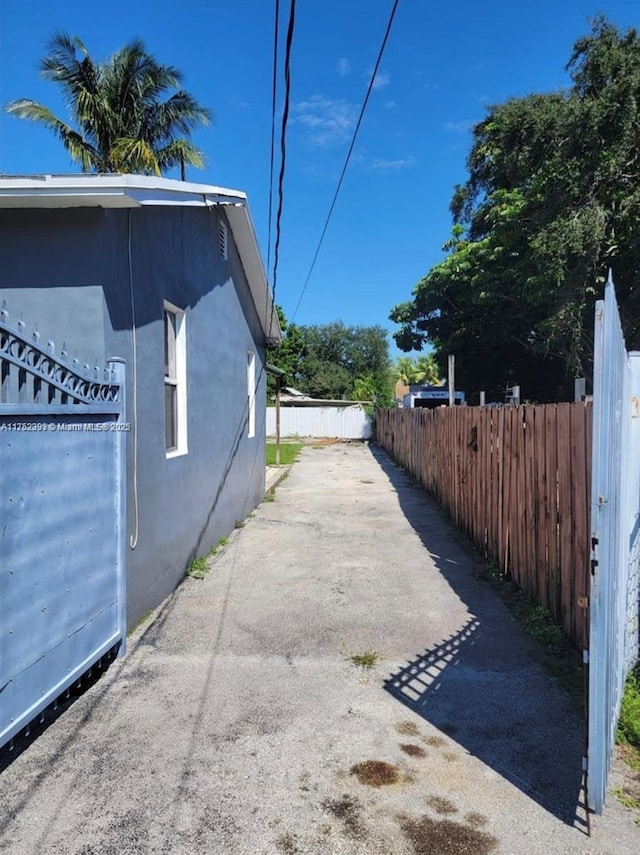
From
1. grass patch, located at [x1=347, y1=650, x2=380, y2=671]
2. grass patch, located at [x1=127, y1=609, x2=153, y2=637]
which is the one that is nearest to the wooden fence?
grass patch, located at [x1=347, y1=650, x2=380, y2=671]

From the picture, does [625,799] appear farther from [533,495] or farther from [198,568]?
[198,568]

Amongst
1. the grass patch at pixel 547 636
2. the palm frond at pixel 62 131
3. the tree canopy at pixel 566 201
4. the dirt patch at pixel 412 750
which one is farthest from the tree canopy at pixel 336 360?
the dirt patch at pixel 412 750

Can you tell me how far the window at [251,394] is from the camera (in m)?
10.5

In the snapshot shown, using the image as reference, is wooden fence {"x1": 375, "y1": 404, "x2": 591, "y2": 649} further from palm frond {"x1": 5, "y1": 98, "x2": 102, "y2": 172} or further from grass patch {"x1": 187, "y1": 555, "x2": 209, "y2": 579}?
palm frond {"x1": 5, "y1": 98, "x2": 102, "y2": 172}

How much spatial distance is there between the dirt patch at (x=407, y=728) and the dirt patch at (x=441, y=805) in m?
0.57

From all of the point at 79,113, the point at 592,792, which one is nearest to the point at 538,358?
the point at 79,113

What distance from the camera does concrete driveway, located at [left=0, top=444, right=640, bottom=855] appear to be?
2.43m

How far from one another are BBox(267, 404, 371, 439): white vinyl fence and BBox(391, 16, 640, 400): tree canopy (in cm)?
1114

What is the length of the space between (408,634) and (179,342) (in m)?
3.84

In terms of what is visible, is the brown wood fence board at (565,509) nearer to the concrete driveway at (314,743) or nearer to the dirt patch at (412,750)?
the concrete driveway at (314,743)

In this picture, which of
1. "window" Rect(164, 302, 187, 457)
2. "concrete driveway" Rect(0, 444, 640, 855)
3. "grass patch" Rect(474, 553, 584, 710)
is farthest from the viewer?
"window" Rect(164, 302, 187, 457)

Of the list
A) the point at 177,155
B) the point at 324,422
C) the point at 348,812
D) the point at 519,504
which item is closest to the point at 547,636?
the point at 519,504

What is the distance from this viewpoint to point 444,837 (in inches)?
94.6

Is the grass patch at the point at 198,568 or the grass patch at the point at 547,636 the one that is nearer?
the grass patch at the point at 547,636
